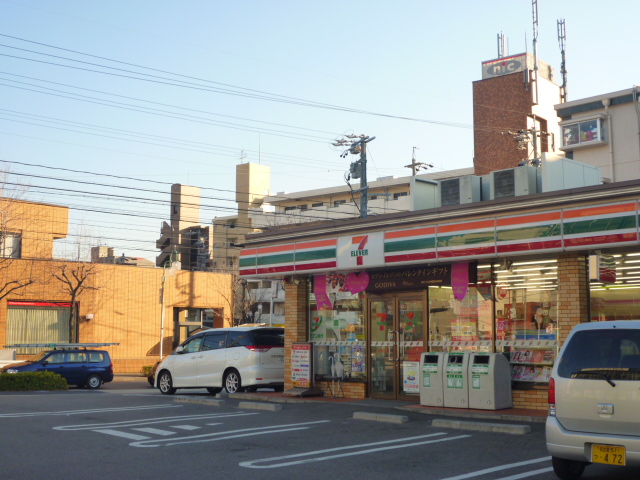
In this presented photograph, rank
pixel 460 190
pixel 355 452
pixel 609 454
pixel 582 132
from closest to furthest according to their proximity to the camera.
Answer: pixel 609 454 < pixel 355 452 < pixel 460 190 < pixel 582 132

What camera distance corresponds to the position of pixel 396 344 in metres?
16.8

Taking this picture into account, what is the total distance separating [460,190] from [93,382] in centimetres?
1790

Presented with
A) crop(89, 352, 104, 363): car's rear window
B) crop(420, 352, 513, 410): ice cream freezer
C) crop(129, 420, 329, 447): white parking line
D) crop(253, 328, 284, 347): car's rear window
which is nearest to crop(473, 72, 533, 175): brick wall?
crop(89, 352, 104, 363): car's rear window

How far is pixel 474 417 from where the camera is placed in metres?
13.7

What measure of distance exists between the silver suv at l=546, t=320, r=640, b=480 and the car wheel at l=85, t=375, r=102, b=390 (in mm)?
23472

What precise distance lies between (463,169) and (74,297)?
38.0 meters

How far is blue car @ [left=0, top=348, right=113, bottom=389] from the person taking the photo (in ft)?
89.2

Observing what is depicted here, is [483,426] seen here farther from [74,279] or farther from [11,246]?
[11,246]

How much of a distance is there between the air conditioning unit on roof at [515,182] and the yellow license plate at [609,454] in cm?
886

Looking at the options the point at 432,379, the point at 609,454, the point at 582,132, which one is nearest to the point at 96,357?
the point at 432,379

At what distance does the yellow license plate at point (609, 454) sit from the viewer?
7.37 meters

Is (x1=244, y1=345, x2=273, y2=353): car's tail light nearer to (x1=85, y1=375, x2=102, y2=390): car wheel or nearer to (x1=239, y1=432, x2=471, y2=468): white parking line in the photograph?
(x1=239, y1=432, x2=471, y2=468): white parking line

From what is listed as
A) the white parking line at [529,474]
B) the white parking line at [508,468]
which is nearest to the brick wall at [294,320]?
the white parking line at [508,468]

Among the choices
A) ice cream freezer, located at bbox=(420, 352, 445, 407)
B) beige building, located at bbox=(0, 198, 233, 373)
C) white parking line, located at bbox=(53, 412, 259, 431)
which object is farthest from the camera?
beige building, located at bbox=(0, 198, 233, 373)
